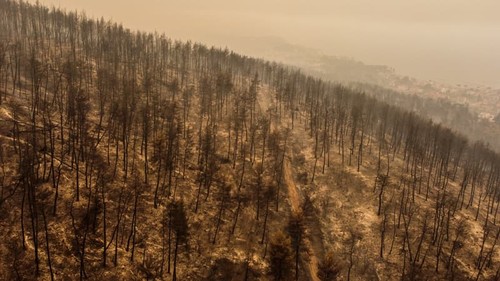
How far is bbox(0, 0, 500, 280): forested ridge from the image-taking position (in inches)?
2315

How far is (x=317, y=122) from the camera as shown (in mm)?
135625

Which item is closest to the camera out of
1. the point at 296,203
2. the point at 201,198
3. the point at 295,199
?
the point at 201,198

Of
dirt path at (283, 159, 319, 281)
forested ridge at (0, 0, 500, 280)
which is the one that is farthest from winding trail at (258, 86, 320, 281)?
forested ridge at (0, 0, 500, 280)

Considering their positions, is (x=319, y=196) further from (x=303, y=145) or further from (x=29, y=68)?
(x=29, y=68)

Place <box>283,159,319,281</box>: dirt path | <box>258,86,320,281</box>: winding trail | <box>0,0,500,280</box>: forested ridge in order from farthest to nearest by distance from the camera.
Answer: <box>258,86,320,281</box>: winding trail
<box>283,159,319,281</box>: dirt path
<box>0,0,500,280</box>: forested ridge

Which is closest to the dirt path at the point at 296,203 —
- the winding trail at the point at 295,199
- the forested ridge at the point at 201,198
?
the winding trail at the point at 295,199

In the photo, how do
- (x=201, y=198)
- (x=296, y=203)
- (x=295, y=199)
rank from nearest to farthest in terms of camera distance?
(x=201, y=198) → (x=296, y=203) → (x=295, y=199)

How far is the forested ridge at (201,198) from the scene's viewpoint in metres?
58.8

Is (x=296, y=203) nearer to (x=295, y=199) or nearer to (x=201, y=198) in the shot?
(x=295, y=199)

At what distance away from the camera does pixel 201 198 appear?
81.1m

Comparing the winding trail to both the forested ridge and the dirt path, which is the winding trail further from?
the forested ridge

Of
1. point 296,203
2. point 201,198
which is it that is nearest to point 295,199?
point 296,203

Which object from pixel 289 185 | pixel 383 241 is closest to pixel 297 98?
pixel 289 185

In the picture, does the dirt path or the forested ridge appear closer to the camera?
the forested ridge
